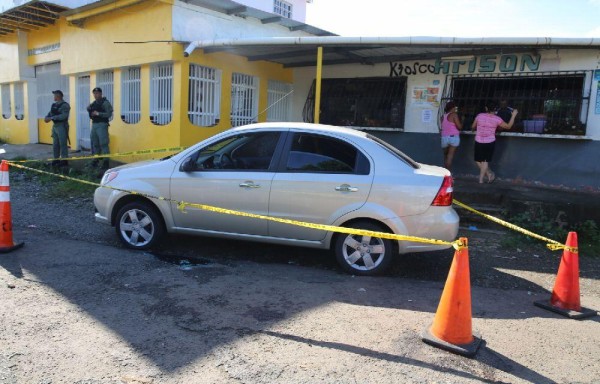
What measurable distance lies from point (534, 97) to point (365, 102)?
3.74 m

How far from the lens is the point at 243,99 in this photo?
38.2 ft

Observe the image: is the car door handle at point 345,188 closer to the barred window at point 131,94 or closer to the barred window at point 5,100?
the barred window at point 131,94

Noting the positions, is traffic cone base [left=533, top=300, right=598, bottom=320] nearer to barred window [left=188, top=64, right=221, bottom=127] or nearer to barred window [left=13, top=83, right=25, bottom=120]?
barred window [left=188, top=64, right=221, bottom=127]

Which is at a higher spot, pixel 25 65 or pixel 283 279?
pixel 25 65

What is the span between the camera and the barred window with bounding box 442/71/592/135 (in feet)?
28.5

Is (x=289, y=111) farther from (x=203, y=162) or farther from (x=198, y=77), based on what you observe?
(x=203, y=162)

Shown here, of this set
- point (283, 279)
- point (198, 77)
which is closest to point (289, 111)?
point (198, 77)

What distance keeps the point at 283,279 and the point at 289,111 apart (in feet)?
29.0

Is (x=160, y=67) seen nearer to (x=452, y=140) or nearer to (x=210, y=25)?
(x=210, y=25)

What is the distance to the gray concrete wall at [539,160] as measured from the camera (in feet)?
28.3

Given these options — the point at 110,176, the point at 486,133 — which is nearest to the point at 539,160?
the point at 486,133

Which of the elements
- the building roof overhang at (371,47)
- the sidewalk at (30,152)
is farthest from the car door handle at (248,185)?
the sidewalk at (30,152)

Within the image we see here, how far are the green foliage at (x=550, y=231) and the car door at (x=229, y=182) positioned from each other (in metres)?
3.60

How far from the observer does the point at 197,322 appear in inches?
143
